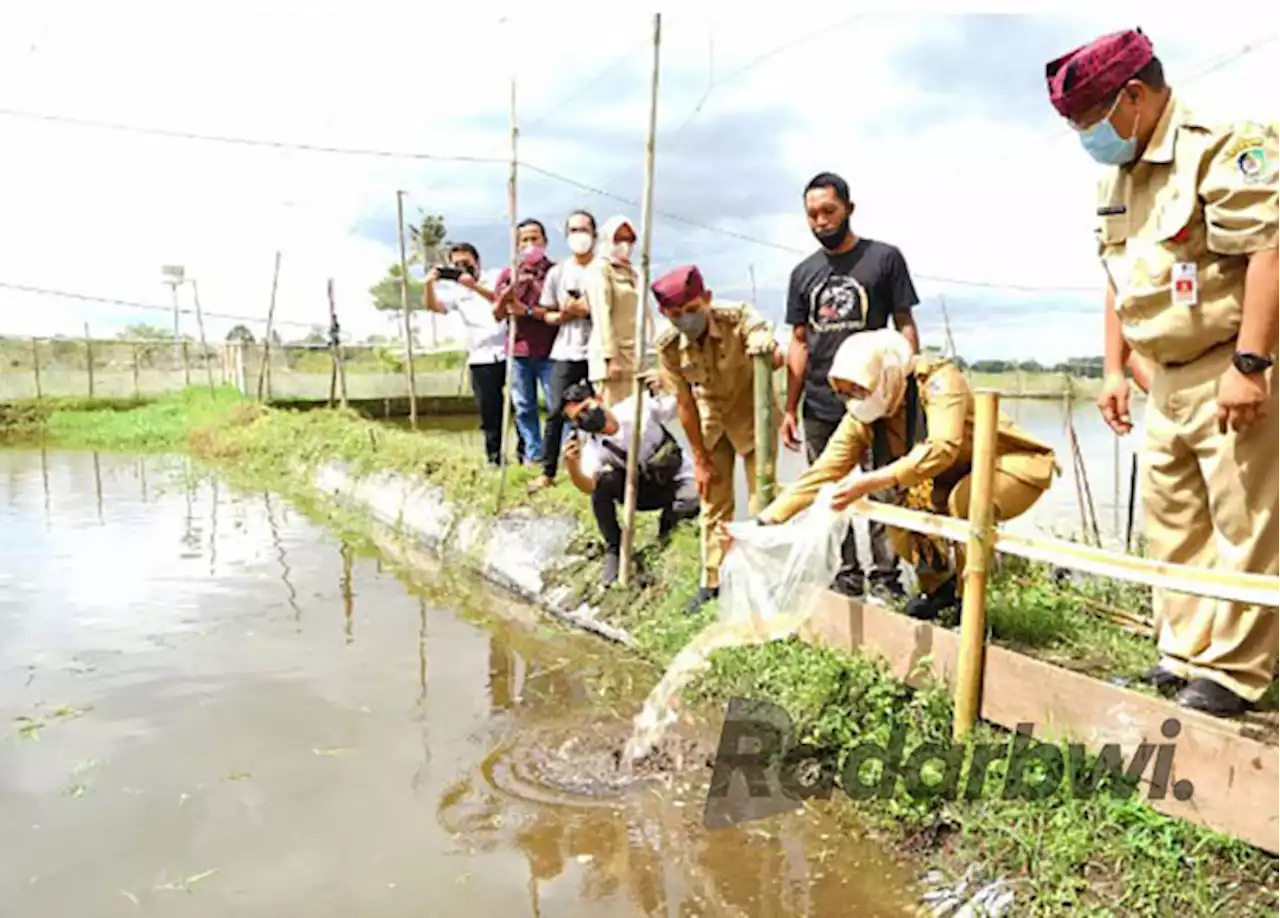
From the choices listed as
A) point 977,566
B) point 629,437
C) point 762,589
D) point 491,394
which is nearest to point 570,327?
point 491,394

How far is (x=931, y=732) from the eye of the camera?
3.54 m

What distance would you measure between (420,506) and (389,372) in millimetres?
14938

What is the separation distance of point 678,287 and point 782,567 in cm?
150

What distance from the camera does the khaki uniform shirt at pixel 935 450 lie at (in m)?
3.67

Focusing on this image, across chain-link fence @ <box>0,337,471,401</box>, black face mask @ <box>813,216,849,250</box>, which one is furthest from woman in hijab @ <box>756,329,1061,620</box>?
chain-link fence @ <box>0,337,471,401</box>

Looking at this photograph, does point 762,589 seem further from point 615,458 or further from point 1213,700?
point 615,458

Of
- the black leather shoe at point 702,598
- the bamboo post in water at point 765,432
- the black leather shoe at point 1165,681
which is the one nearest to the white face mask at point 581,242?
the bamboo post in water at point 765,432

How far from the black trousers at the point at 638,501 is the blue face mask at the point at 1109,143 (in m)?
3.23

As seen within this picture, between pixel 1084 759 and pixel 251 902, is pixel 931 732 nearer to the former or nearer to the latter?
pixel 1084 759

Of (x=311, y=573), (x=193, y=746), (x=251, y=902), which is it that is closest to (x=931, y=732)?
(x=251, y=902)

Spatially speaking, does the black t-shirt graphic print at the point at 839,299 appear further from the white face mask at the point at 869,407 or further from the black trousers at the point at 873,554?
the white face mask at the point at 869,407

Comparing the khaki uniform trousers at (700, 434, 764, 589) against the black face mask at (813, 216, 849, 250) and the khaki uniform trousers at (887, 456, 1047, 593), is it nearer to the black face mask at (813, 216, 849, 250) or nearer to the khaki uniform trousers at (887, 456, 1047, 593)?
the khaki uniform trousers at (887, 456, 1047, 593)

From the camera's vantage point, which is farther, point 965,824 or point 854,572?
point 854,572

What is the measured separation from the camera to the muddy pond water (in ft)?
10.5
